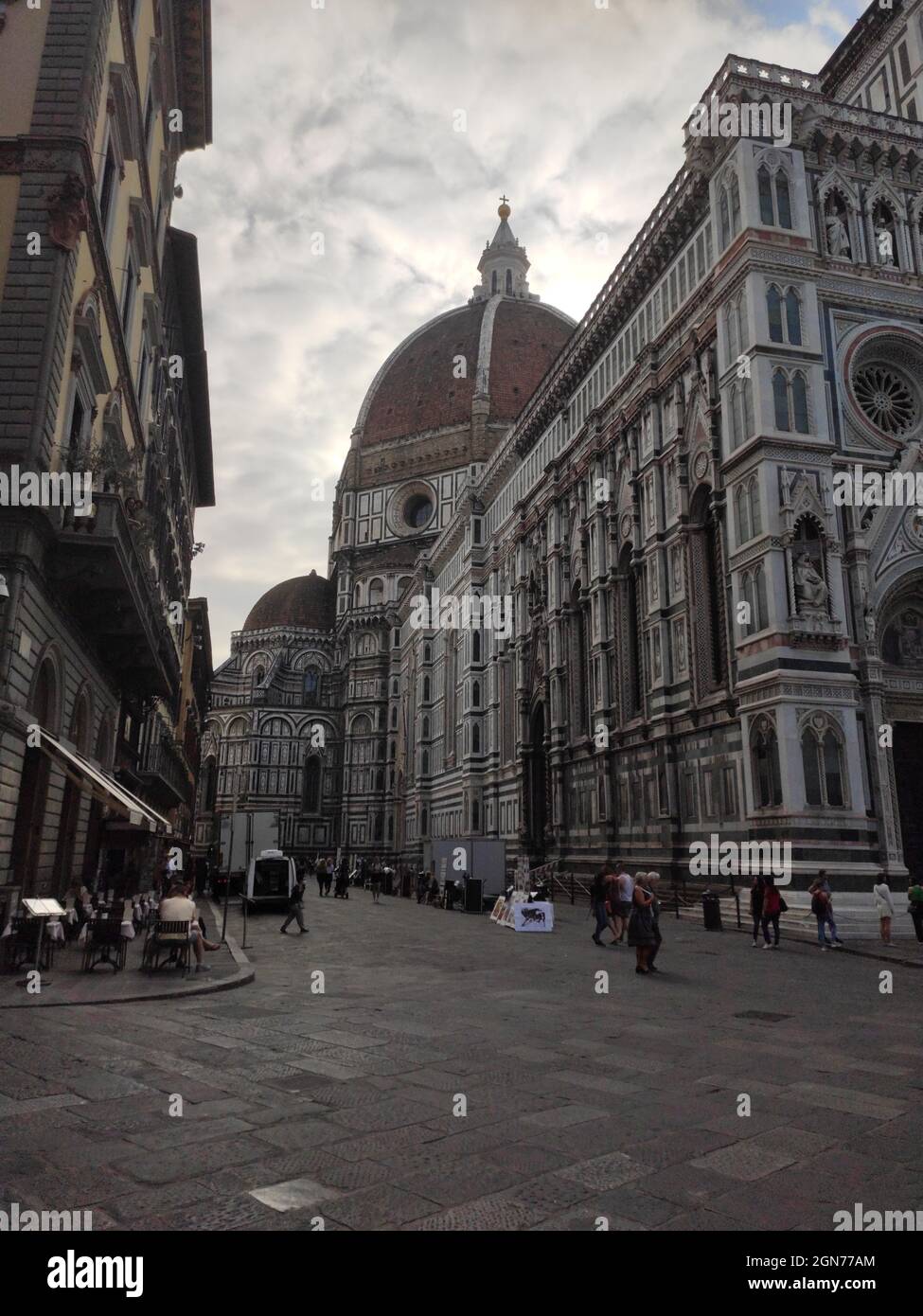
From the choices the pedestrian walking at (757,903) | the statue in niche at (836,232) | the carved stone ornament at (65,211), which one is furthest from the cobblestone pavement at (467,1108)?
the statue in niche at (836,232)

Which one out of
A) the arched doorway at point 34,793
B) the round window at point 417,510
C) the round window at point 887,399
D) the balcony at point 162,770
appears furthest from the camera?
the round window at point 417,510

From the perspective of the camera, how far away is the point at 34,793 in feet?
52.1

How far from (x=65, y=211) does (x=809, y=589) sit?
1746 cm

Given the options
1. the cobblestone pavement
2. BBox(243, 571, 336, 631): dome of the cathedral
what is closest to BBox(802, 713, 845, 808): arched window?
the cobblestone pavement

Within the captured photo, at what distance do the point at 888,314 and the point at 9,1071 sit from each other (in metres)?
27.2

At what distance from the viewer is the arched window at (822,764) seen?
69.4 ft

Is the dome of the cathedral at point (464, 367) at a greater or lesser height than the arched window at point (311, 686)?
greater

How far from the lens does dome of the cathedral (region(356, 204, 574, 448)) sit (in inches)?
3273

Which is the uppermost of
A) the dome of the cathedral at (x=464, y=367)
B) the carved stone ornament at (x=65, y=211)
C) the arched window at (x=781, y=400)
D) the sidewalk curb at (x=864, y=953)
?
the dome of the cathedral at (x=464, y=367)

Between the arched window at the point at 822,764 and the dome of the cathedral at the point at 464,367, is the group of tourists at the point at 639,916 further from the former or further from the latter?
the dome of the cathedral at the point at 464,367

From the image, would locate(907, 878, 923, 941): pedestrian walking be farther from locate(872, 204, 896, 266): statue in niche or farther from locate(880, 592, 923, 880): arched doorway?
locate(872, 204, 896, 266): statue in niche

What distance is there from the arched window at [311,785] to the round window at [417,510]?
2359cm

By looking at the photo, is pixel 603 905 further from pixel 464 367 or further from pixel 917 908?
pixel 464 367

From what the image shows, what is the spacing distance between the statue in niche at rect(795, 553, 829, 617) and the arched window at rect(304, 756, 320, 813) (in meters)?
65.7
